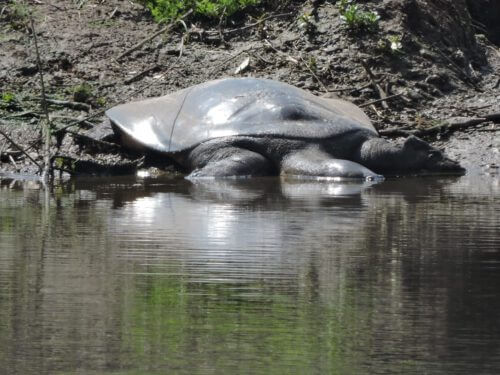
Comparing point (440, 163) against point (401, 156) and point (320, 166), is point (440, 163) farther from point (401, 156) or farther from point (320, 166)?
point (320, 166)

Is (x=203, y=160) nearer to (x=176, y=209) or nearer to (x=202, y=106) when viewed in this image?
(x=202, y=106)

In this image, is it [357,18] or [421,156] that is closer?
[421,156]

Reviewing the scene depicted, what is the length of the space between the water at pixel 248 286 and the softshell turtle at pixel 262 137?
1880 millimetres

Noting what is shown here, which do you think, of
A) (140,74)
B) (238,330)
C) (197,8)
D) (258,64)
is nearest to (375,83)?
(258,64)

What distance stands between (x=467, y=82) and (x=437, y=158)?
2.87m

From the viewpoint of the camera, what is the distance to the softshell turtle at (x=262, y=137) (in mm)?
9953

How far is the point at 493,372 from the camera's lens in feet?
12.0

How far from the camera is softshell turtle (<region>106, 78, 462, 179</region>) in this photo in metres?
9.95

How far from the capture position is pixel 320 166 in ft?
32.2

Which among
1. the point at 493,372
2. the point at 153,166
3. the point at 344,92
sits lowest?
the point at 493,372

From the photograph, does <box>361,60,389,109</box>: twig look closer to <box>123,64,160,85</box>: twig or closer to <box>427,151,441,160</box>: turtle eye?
<box>427,151,441,160</box>: turtle eye

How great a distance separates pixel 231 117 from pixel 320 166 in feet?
2.88

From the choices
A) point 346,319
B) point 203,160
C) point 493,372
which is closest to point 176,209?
point 203,160

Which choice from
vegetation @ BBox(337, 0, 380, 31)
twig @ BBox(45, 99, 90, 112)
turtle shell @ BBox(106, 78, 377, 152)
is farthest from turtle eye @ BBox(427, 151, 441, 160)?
twig @ BBox(45, 99, 90, 112)
